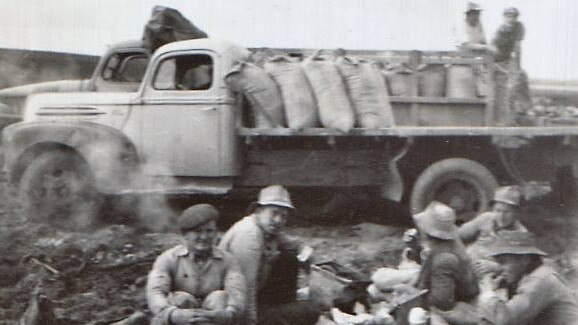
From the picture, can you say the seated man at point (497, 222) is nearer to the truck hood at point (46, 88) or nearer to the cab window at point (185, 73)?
the cab window at point (185, 73)

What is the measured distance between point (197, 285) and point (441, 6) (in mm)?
2511

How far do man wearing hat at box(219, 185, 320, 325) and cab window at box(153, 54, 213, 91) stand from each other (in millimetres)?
1568

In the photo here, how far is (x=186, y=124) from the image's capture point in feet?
15.0

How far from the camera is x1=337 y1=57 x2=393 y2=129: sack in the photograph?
451cm

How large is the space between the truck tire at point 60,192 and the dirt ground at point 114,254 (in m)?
0.08

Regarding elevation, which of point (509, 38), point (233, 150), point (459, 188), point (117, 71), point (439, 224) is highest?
point (509, 38)

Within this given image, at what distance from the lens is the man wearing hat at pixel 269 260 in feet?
10.3

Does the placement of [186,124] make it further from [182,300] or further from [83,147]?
[182,300]

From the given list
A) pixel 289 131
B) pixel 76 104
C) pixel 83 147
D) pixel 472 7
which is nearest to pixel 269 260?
pixel 289 131

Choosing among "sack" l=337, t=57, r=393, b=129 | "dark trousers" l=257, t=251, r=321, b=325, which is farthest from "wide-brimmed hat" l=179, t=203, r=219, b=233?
"sack" l=337, t=57, r=393, b=129

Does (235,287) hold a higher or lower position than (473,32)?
lower

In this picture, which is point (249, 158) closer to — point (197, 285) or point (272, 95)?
point (272, 95)

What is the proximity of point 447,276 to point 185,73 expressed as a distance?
8.65 feet

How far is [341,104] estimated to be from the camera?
14.7 feet
